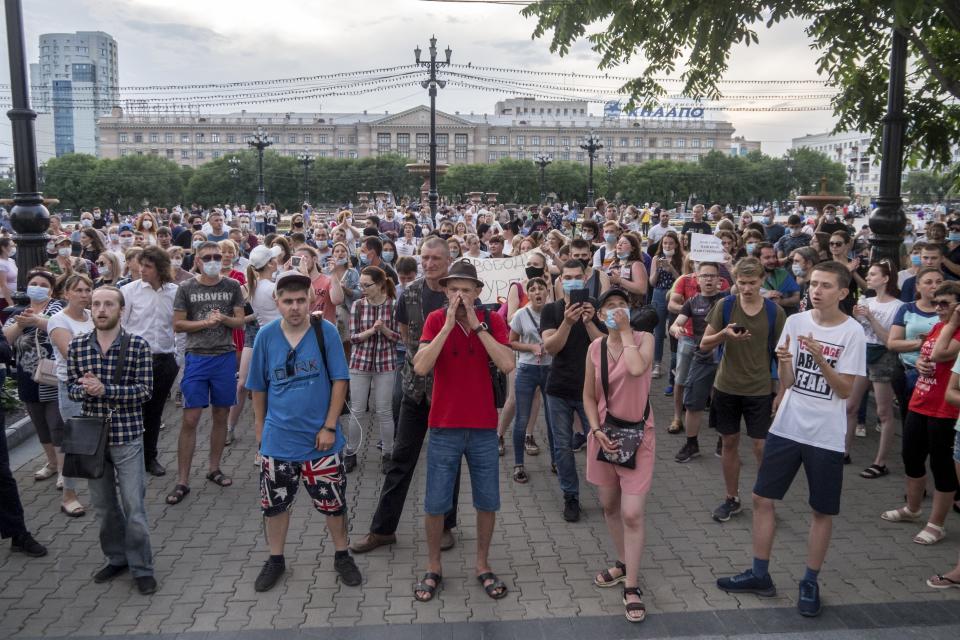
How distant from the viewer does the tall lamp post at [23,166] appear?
785 cm

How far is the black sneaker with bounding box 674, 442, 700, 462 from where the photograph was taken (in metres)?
7.18

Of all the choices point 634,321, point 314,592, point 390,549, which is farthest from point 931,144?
point 314,592

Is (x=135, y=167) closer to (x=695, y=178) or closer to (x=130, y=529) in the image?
(x=695, y=178)

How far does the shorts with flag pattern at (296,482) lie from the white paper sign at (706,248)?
4.25 meters

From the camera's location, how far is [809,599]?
4.48 metres

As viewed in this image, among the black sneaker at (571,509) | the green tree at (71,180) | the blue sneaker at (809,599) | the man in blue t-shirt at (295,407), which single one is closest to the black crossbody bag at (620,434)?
the blue sneaker at (809,599)

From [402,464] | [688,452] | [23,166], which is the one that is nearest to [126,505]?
[402,464]

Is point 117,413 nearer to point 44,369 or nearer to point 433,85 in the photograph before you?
point 44,369

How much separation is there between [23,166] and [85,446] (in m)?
4.70

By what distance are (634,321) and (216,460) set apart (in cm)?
388

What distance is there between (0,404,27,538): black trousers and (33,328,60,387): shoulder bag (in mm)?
798

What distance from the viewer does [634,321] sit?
15.2ft

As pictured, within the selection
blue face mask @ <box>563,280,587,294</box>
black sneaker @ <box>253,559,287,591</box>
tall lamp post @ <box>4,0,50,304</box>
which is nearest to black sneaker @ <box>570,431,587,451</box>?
blue face mask @ <box>563,280,587,294</box>

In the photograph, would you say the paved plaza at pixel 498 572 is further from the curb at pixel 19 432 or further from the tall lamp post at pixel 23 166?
the tall lamp post at pixel 23 166
